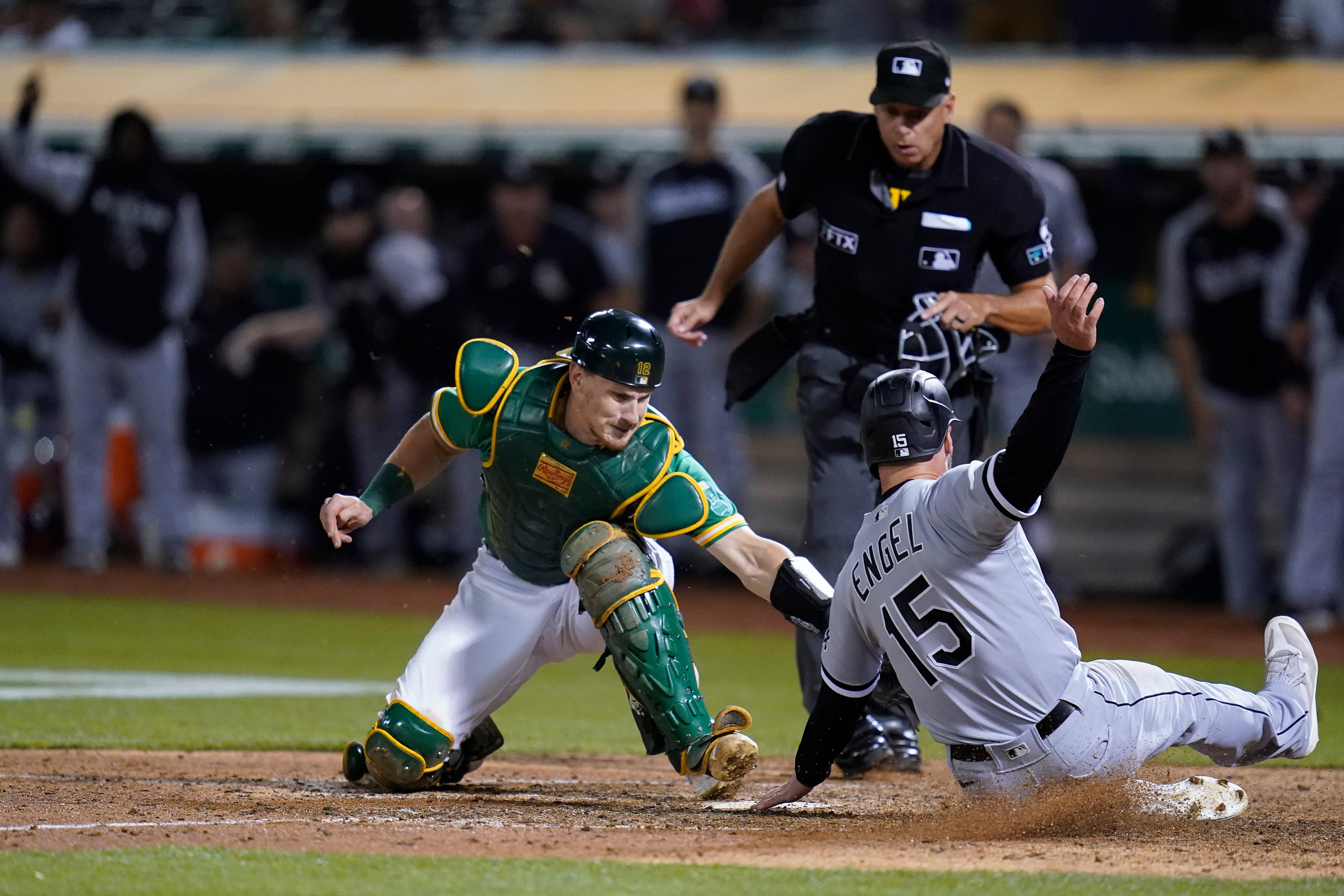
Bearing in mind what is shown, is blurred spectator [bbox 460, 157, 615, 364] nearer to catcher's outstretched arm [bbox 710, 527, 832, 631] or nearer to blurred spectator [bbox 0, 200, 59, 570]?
blurred spectator [bbox 0, 200, 59, 570]

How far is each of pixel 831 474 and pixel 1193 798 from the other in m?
1.60

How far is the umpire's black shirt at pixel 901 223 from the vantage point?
17.9 ft

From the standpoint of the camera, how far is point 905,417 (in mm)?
4273

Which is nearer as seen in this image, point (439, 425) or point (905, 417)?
point (905, 417)

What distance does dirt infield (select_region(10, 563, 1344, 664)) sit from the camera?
8.86 m

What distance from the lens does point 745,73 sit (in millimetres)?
11828

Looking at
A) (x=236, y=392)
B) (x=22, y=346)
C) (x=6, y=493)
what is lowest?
(x=6, y=493)

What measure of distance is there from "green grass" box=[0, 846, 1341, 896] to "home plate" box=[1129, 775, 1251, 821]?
0.70m

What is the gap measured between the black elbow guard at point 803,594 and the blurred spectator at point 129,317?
6806 mm

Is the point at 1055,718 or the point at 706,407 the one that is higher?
the point at 1055,718

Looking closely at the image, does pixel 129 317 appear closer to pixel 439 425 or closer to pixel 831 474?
pixel 439 425

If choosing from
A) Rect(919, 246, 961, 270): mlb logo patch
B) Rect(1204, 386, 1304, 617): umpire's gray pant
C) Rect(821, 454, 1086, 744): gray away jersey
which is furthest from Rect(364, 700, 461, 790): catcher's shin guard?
Rect(1204, 386, 1304, 617): umpire's gray pant

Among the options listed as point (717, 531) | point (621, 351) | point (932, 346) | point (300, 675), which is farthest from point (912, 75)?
point (300, 675)

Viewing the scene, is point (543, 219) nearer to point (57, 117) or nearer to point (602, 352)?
point (57, 117)
